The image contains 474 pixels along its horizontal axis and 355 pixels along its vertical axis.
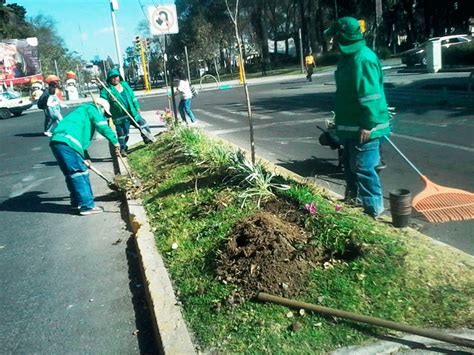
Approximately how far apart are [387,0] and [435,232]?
52.9 metres

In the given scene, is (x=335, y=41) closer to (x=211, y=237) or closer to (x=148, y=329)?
(x=211, y=237)

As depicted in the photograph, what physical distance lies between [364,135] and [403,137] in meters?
5.80

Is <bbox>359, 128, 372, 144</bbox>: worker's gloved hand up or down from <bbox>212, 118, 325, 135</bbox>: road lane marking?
up

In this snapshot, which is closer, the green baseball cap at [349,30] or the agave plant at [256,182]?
the green baseball cap at [349,30]

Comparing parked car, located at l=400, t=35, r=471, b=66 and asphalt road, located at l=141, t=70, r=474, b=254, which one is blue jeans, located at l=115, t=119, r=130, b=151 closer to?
asphalt road, located at l=141, t=70, r=474, b=254

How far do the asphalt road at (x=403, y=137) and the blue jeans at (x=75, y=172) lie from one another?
3233mm

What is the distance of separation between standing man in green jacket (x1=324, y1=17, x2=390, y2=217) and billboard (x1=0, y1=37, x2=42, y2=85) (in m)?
58.6

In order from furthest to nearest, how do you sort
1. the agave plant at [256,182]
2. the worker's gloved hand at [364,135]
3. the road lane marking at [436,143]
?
the road lane marking at [436,143]
the agave plant at [256,182]
the worker's gloved hand at [364,135]

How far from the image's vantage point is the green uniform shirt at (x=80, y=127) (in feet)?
21.7

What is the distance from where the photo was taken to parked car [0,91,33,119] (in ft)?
92.1

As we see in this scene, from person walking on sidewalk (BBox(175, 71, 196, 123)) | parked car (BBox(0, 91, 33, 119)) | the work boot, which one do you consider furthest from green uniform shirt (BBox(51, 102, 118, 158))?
parked car (BBox(0, 91, 33, 119))

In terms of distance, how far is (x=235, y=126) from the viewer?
567 inches

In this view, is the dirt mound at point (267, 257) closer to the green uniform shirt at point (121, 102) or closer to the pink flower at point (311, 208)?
the pink flower at point (311, 208)

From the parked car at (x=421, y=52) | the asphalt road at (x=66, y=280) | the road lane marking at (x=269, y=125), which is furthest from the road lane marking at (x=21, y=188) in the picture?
the parked car at (x=421, y=52)
